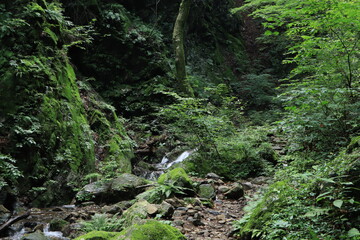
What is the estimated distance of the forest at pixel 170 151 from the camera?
290 centimetres

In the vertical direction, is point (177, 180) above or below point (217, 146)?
above

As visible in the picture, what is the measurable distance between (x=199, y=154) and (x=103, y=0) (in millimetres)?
10912

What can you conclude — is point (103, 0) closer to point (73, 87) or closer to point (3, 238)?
point (73, 87)

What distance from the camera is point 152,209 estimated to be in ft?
12.8

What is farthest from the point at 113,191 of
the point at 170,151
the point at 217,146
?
the point at 170,151

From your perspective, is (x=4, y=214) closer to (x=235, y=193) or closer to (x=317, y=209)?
(x=235, y=193)

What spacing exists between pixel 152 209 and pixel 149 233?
4.24 ft

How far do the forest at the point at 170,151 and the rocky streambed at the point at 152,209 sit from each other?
27 mm

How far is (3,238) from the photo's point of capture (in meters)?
4.02

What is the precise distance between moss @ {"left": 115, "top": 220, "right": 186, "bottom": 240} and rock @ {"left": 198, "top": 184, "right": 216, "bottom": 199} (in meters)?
2.53

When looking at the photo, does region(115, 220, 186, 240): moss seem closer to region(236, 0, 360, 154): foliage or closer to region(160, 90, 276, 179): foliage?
region(236, 0, 360, 154): foliage

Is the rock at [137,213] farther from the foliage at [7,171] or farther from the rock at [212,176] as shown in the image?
the rock at [212,176]

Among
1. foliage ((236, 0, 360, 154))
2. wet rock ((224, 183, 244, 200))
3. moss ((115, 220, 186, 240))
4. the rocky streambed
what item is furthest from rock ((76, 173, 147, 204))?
foliage ((236, 0, 360, 154))

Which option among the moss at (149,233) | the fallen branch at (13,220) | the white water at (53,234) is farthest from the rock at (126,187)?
the moss at (149,233)
